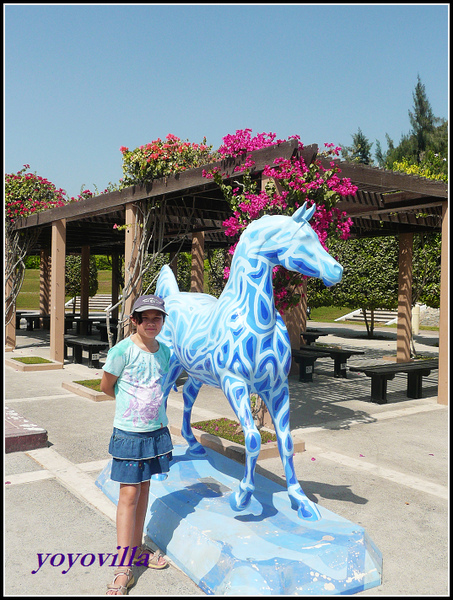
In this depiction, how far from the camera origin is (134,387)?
315cm

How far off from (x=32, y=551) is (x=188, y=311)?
219 centimetres

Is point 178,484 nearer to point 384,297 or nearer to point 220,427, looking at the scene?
point 220,427

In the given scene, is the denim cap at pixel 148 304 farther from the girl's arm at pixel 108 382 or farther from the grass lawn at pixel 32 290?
the grass lawn at pixel 32 290

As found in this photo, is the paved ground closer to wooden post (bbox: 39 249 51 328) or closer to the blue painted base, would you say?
the blue painted base

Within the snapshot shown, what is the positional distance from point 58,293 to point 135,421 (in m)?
9.67

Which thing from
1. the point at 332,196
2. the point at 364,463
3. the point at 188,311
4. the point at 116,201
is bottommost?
the point at 364,463

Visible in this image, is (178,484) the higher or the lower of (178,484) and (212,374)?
the lower

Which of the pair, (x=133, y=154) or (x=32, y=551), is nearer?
(x=32, y=551)

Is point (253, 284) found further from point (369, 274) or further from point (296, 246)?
point (369, 274)

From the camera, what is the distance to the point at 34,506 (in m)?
4.25

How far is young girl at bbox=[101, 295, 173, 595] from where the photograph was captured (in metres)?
3.09

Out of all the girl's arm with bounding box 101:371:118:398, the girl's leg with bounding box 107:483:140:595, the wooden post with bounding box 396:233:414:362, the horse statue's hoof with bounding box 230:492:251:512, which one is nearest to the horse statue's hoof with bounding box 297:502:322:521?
the horse statue's hoof with bounding box 230:492:251:512

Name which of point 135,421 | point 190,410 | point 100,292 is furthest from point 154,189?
point 100,292

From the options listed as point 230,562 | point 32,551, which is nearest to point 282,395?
point 230,562
